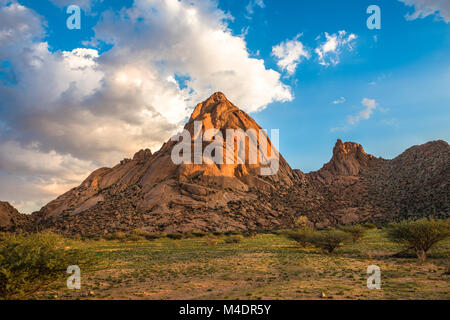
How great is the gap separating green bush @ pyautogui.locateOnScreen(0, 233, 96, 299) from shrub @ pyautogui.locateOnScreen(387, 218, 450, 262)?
84.2ft

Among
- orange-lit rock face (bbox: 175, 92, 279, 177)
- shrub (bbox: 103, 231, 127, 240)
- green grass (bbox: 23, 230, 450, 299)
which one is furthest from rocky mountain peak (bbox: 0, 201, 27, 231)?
green grass (bbox: 23, 230, 450, 299)

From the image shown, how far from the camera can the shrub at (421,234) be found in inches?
839

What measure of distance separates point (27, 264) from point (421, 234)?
93.4 ft

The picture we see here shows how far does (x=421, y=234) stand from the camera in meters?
21.9

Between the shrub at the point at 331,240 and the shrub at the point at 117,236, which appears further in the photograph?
the shrub at the point at 117,236

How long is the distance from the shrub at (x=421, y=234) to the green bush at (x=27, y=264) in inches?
1010

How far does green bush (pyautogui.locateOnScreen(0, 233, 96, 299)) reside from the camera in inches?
411

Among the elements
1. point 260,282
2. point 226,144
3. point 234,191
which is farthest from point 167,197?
point 260,282

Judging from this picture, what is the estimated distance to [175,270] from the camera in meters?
19.9

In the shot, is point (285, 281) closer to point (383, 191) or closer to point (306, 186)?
point (383, 191)

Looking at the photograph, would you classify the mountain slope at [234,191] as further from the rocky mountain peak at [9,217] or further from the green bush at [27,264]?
the green bush at [27,264]

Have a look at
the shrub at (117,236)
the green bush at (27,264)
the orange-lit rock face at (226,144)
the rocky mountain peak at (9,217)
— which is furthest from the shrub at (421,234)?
the rocky mountain peak at (9,217)

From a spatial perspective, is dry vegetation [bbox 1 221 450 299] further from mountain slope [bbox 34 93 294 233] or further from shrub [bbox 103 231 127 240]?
mountain slope [bbox 34 93 294 233]
